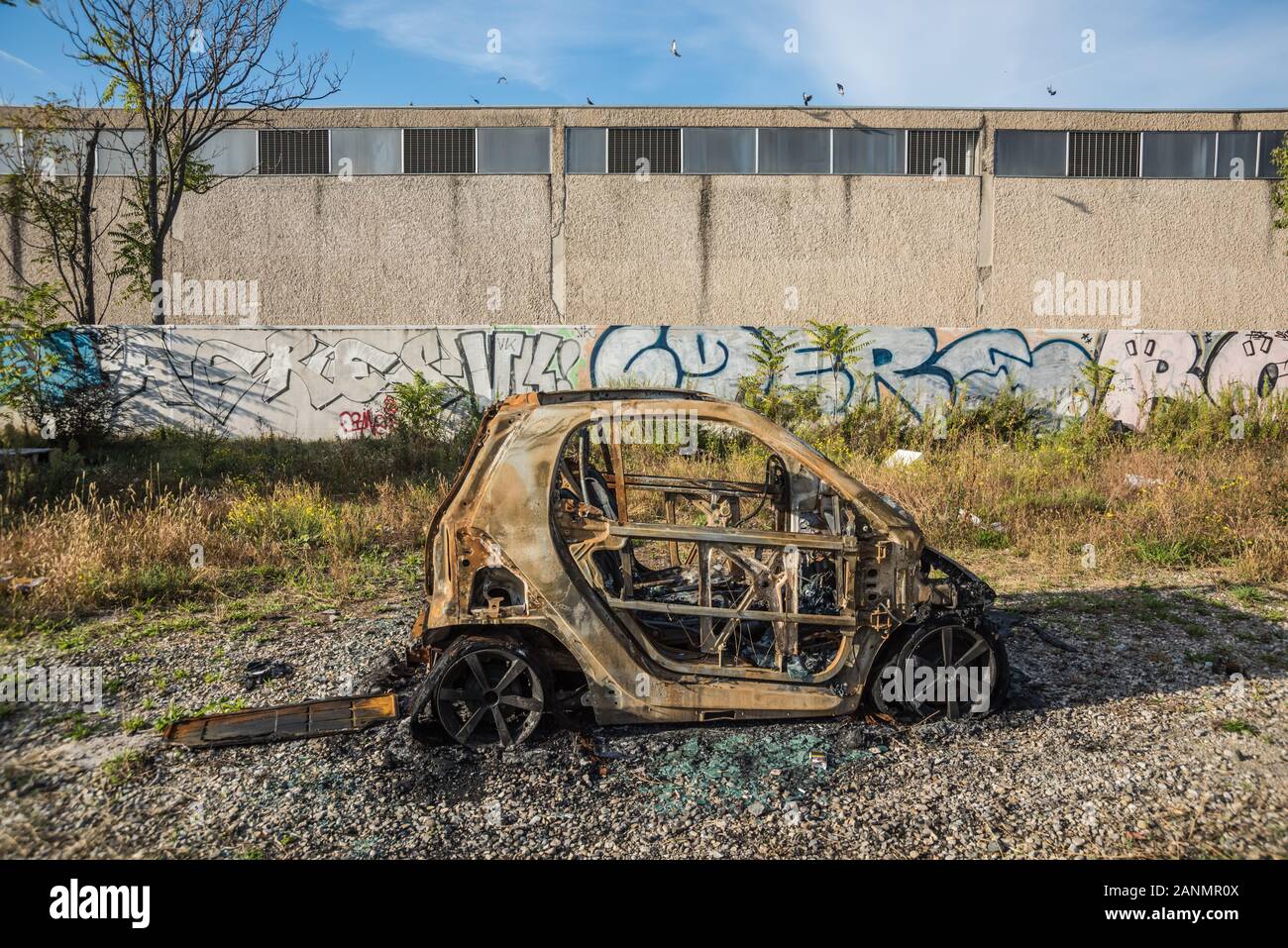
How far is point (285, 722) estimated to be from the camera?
432 cm

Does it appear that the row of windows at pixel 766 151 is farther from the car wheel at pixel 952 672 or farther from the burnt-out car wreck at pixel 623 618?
the car wheel at pixel 952 672

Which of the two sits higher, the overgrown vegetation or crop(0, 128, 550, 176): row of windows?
crop(0, 128, 550, 176): row of windows

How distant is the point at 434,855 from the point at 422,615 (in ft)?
4.03

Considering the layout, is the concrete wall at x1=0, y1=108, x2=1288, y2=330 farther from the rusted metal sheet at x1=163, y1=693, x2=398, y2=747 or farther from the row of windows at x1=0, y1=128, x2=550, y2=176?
the rusted metal sheet at x1=163, y1=693, x2=398, y2=747

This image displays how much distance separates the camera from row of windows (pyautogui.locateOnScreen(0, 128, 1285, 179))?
2141 cm

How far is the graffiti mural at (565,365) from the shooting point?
14.4 metres

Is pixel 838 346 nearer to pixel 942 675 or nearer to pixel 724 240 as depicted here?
pixel 724 240

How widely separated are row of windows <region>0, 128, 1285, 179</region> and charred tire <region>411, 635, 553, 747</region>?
19.5 m

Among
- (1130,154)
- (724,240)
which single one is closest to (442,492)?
(724,240)

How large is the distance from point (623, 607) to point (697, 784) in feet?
2.83

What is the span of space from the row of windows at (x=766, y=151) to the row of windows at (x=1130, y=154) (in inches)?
55.6

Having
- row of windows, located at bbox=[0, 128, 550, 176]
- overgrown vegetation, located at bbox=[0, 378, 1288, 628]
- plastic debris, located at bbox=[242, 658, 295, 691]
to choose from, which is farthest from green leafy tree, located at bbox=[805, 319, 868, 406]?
plastic debris, located at bbox=[242, 658, 295, 691]

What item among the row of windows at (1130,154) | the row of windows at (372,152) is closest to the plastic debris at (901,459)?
the row of windows at (1130,154)
